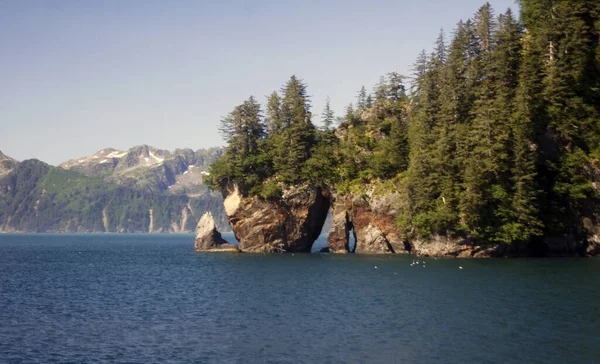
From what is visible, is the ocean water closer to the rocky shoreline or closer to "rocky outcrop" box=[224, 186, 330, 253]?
the rocky shoreline

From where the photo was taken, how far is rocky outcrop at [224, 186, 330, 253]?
4158 inches

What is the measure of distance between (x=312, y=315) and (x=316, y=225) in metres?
66.0

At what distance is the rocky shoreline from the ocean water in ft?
62.1

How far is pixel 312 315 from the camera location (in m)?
46.4

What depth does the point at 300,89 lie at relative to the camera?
117 meters

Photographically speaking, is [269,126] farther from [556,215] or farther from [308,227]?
[556,215]

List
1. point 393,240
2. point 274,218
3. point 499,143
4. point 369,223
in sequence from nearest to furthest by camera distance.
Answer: point 499,143 < point 393,240 < point 369,223 < point 274,218

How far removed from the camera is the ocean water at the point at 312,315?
34250 millimetres

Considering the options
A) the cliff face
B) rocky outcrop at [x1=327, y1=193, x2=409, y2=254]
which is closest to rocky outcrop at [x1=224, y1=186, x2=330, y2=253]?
the cliff face

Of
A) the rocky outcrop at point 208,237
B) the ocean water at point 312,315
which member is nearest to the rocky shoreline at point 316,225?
the rocky outcrop at point 208,237

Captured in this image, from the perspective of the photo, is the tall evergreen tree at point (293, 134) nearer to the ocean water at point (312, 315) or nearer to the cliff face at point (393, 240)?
the cliff face at point (393, 240)

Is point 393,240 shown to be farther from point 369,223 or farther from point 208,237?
point 208,237

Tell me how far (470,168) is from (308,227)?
119 ft

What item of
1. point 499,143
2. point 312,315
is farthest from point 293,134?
point 312,315
